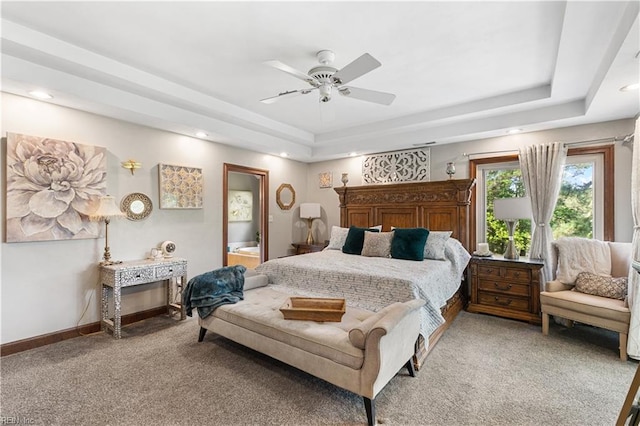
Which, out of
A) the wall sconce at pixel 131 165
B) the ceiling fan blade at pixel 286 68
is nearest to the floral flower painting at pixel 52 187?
the wall sconce at pixel 131 165

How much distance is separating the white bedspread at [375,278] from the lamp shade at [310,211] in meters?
1.77

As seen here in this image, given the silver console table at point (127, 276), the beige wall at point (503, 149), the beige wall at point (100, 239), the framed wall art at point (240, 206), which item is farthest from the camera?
the framed wall art at point (240, 206)

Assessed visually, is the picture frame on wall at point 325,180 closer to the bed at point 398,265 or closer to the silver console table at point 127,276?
the bed at point 398,265

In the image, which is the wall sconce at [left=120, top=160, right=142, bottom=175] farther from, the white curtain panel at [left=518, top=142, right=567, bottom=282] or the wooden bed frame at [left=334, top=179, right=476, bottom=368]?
the white curtain panel at [left=518, top=142, right=567, bottom=282]

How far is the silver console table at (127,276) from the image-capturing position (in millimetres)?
3174

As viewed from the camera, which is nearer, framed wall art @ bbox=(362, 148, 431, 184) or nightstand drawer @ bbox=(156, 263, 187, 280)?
nightstand drawer @ bbox=(156, 263, 187, 280)

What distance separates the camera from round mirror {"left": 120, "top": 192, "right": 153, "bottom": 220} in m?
3.62

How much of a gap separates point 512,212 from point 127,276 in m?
4.70

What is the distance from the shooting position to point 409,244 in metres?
3.80

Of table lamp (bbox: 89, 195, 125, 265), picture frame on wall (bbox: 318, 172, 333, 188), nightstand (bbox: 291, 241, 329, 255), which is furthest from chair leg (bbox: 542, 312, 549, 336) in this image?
table lamp (bbox: 89, 195, 125, 265)

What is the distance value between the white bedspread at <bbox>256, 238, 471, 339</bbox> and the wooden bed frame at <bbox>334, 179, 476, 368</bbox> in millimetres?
446

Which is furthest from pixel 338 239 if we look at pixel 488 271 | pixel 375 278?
pixel 488 271

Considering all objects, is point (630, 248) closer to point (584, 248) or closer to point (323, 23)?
point (584, 248)

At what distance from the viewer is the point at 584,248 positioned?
3404 millimetres
